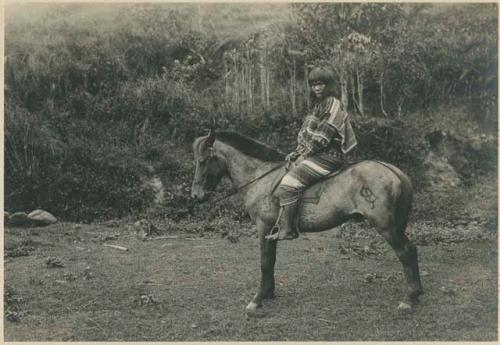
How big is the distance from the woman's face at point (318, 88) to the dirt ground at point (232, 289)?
9.46ft

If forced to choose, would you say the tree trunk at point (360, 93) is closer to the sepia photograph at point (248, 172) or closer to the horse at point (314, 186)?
the sepia photograph at point (248, 172)

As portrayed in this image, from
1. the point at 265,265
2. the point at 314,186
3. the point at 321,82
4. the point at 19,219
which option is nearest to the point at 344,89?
the point at 321,82

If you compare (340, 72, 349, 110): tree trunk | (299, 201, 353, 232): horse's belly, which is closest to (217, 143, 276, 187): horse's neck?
(299, 201, 353, 232): horse's belly

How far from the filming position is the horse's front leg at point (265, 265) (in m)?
6.80

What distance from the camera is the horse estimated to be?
632 cm

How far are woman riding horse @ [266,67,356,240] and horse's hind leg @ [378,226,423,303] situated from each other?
42.8 inches

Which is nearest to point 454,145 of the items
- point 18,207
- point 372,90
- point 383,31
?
point 372,90

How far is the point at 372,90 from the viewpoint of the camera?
1438 cm

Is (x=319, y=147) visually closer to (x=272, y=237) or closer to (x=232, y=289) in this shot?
(x=272, y=237)

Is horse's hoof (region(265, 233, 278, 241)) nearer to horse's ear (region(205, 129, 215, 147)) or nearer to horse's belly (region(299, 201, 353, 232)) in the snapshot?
horse's belly (region(299, 201, 353, 232))

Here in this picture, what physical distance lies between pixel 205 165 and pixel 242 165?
53 centimetres

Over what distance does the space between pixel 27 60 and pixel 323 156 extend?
11.0 metres

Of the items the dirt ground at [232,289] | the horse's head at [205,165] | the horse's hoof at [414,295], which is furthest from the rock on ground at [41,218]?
the horse's hoof at [414,295]

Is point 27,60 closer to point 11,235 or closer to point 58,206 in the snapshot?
point 58,206
